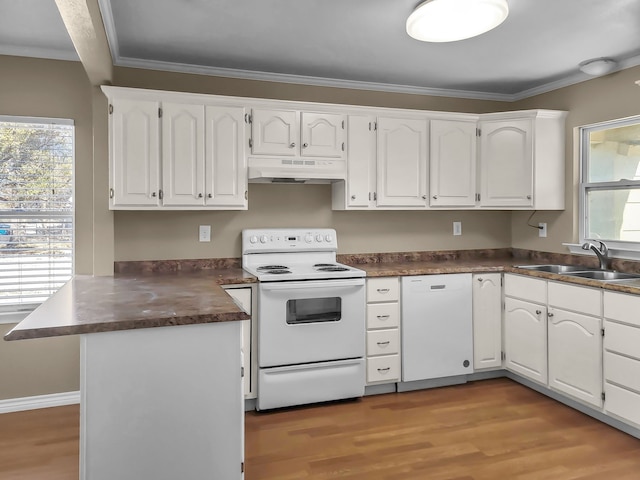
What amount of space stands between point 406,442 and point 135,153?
249 centimetres

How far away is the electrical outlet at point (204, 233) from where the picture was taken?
3.62 metres

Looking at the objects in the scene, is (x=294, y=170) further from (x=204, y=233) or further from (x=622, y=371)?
(x=622, y=371)

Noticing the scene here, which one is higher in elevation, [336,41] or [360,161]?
[336,41]

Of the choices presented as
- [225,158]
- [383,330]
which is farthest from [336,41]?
[383,330]

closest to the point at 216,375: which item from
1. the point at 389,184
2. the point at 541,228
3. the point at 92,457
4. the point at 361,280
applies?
the point at 92,457

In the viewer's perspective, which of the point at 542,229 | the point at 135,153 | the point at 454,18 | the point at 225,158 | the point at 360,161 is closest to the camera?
the point at 454,18

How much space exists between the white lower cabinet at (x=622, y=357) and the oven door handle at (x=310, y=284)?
153cm

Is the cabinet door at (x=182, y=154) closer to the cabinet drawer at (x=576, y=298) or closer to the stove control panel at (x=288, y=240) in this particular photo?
the stove control panel at (x=288, y=240)

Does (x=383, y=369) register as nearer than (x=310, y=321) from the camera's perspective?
No

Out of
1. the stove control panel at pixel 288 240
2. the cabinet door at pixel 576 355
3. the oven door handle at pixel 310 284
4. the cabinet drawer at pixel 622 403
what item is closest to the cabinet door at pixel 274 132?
the stove control panel at pixel 288 240

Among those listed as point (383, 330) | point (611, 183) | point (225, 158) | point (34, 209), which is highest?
point (225, 158)

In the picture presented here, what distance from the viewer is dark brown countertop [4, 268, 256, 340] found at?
1711 mm

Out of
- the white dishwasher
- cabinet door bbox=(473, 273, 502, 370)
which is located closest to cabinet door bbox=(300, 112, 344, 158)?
the white dishwasher

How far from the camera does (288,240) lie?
373cm
